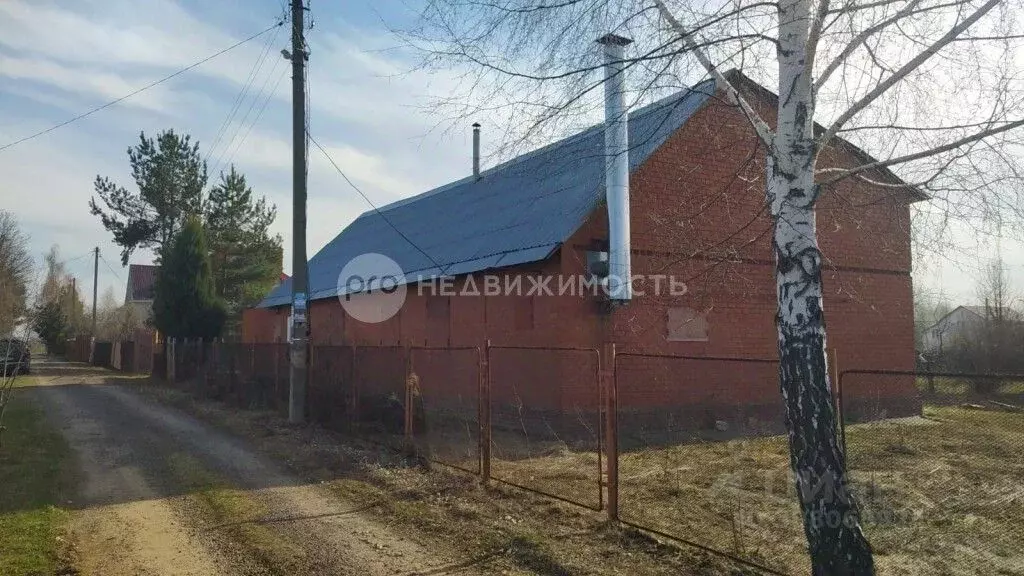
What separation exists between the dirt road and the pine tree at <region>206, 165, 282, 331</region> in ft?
81.9

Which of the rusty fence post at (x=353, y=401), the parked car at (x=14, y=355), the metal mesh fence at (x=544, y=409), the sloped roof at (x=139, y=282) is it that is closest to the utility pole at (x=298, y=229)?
the rusty fence post at (x=353, y=401)

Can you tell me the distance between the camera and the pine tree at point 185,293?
27.1m

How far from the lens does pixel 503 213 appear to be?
16438 mm

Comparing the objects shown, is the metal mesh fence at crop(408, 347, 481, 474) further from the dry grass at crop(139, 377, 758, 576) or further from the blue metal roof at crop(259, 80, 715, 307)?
the blue metal roof at crop(259, 80, 715, 307)

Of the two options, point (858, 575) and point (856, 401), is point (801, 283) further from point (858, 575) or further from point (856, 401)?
point (856, 401)

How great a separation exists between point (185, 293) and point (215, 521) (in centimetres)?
2205

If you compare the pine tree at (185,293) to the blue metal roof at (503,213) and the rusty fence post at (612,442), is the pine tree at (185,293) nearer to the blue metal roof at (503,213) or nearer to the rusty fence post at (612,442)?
the blue metal roof at (503,213)

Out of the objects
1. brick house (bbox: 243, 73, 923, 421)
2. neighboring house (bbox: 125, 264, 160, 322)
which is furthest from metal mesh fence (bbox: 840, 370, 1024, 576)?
neighboring house (bbox: 125, 264, 160, 322)

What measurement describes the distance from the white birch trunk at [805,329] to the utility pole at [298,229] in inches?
399

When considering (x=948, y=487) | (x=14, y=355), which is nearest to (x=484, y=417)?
(x=948, y=487)

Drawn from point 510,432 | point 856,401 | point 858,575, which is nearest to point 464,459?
point 510,432

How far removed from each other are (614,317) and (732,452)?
3.27m

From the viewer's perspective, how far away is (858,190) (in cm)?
643

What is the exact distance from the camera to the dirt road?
231 inches
